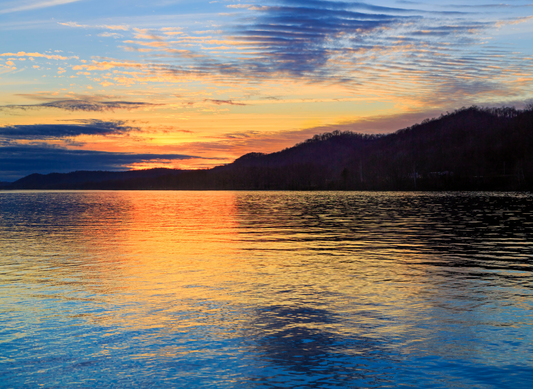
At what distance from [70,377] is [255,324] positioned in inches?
207

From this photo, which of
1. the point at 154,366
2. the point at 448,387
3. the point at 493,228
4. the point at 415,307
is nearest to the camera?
the point at 448,387

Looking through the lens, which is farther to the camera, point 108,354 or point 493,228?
point 493,228

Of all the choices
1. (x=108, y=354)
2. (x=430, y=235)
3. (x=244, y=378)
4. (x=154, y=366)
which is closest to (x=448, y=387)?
(x=244, y=378)

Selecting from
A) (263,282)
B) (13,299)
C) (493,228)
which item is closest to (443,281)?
(263,282)

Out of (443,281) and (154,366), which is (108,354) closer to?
(154,366)

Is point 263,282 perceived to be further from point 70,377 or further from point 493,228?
point 493,228

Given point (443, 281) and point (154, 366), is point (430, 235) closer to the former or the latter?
point (443, 281)

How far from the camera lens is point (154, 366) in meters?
10.6

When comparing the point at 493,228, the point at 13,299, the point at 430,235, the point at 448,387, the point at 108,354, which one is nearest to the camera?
the point at 448,387

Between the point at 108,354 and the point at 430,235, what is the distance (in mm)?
31431

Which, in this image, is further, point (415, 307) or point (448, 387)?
point (415, 307)

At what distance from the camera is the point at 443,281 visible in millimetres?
19484

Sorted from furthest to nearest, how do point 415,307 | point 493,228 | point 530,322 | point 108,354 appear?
1. point 493,228
2. point 415,307
3. point 530,322
4. point 108,354

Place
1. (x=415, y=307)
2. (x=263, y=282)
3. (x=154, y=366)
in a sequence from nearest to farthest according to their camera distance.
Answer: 1. (x=154, y=366)
2. (x=415, y=307)
3. (x=263, y=282)
